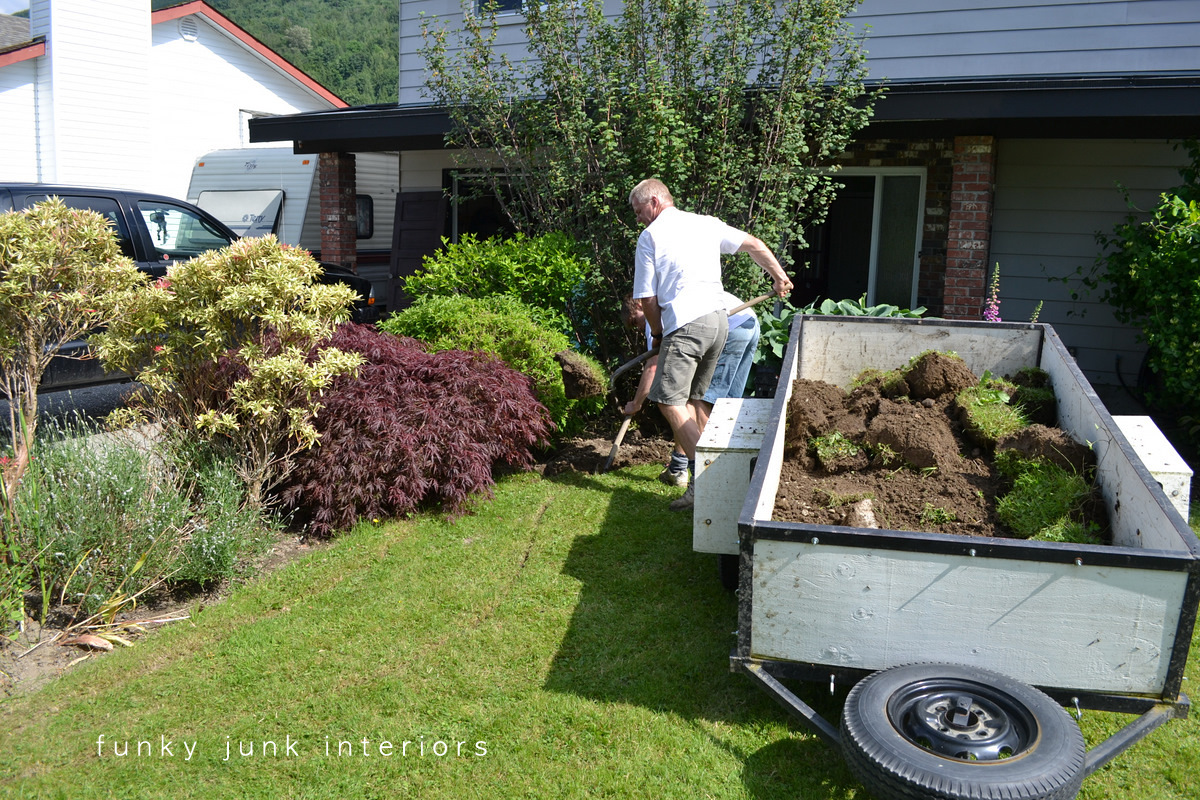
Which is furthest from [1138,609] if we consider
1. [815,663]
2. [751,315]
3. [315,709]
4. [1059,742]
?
[751,315]

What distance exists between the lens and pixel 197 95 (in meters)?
19.5

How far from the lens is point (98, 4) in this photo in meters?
17.2

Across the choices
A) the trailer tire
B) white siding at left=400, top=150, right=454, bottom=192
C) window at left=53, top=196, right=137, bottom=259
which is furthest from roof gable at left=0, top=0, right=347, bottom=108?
the trailer tire

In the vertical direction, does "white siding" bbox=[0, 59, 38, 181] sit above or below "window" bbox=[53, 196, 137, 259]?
above

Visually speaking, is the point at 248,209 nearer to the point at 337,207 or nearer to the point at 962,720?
the point at 337,207

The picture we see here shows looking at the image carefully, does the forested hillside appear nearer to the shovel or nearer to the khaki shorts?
the shovel

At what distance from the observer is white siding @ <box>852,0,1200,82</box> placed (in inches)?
319

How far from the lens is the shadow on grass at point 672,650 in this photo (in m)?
3.17

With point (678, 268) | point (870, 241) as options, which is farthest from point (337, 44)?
point (678, 268)

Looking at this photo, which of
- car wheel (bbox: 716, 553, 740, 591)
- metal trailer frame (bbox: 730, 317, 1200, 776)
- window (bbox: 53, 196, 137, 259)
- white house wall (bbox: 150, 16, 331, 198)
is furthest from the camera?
white house wall (bbox: 150, 16, 331, 198)

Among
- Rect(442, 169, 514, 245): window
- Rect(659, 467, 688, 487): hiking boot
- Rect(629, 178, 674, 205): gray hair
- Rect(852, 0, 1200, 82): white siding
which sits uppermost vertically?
Rect(852, 0, 1200, 82): white siding

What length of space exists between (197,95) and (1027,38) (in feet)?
56.3

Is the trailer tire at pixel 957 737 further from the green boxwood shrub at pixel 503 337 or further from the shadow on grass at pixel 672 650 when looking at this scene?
the green boxwood shrub at pixel 503 337

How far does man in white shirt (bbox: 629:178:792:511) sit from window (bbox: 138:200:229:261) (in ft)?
15.8
